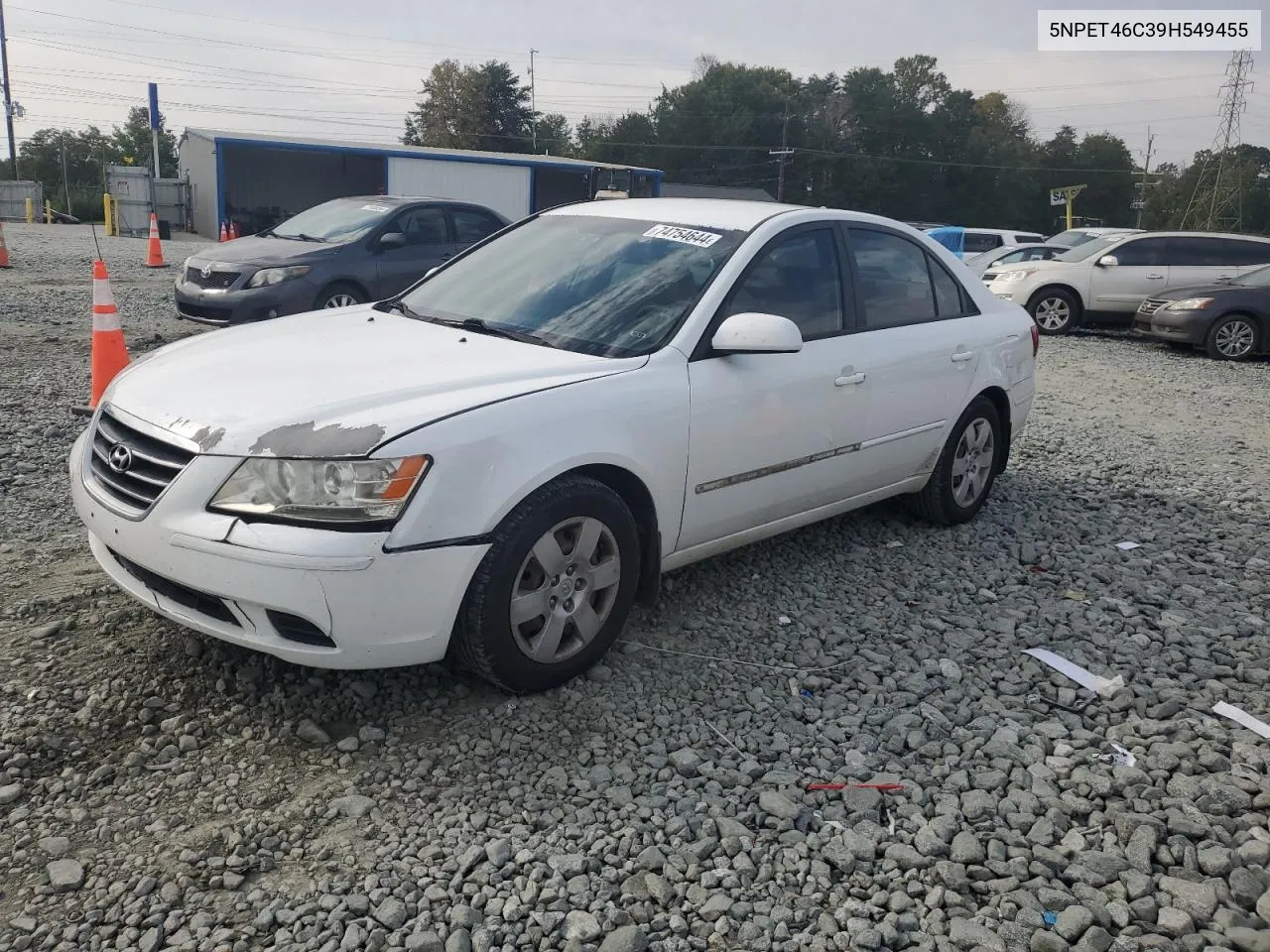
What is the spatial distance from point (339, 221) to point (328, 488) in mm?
8493

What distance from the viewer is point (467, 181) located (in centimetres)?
3816

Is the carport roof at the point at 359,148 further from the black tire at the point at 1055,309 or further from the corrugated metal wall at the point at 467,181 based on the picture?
the black tire at the point at 1055,309

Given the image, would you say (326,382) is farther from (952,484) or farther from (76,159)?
(76,159)

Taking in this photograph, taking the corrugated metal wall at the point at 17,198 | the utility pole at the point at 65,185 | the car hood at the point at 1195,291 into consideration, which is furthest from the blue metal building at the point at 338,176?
the car hood at the point at 1195,291

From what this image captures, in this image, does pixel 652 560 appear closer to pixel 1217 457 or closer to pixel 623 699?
pixel 623 699


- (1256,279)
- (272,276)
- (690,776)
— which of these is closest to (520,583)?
(690,776)

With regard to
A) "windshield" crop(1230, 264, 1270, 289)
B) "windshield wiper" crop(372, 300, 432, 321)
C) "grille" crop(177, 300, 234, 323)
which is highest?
"windshield" crop(1230, 264, 1270, 289)

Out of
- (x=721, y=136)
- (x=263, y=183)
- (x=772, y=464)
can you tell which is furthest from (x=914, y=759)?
(x=721, y=136)

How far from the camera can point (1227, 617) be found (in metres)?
4.56

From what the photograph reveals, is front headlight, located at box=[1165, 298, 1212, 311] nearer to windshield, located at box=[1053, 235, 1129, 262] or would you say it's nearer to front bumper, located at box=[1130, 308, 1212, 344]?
front bumper, located at box=[1130, 308, 1212, 344]

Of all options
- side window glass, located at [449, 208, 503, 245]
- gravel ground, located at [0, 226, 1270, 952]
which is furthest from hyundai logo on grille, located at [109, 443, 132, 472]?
side window glass, located at [449, 208, 503, 245]

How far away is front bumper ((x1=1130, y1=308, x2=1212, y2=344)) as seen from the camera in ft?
45.4

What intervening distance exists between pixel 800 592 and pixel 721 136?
3170 inches

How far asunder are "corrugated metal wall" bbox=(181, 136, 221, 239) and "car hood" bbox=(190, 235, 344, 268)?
27.4m
